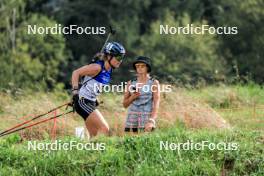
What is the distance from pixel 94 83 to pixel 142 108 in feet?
2.75

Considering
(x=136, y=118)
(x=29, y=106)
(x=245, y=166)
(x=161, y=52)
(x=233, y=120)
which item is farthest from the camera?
(x=161, y=52)

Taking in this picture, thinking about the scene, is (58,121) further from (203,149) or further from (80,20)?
(80,20)

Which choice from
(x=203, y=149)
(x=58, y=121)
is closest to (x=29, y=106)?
(x=58, y=121)

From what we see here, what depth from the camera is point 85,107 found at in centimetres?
1152

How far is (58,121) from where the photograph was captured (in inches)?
573

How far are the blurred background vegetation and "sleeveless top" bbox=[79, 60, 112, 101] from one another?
25612mm

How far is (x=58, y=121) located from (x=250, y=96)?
379 cm

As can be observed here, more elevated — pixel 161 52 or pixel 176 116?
pixel 161 52

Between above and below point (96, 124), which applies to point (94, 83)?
above
